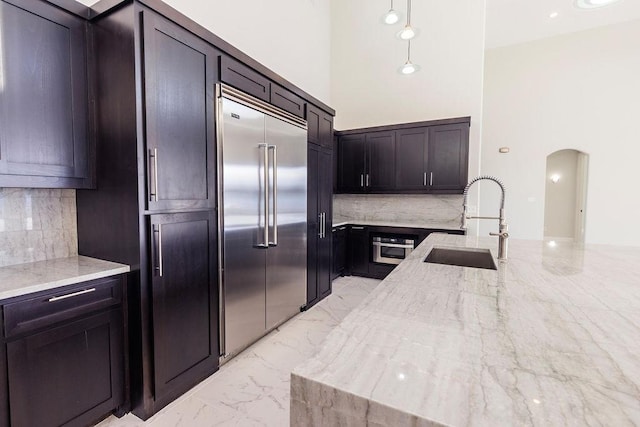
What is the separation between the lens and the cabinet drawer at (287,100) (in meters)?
2.66

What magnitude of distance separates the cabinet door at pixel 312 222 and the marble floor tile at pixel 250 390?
479 mm

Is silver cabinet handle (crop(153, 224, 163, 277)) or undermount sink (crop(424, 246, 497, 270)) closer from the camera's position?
silver cabinet handle (crop(153, 224, 163, 277))

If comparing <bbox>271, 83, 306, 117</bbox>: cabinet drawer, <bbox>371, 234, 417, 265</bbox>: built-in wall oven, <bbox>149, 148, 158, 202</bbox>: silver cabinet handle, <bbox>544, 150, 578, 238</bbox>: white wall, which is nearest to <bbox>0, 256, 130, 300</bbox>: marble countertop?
<bbox>149, 148, 158, 202</bbox>: silver cabinet handle

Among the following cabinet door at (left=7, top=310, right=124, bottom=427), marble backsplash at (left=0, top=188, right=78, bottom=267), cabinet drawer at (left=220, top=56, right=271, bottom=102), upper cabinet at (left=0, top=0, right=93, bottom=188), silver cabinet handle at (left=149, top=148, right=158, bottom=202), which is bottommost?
cabinet door at (left=7, top=310, right=124, bottom=427)

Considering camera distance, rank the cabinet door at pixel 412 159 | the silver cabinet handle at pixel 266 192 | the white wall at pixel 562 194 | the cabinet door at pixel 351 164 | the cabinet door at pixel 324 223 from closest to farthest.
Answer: the silver cabinet handle at pixel 266 192 → the cabinet door at pixel 324 223 → the cabinet door at pixel 412 159 → the cabinet door at pixel 351 164 → the white wall at pixel 562 194

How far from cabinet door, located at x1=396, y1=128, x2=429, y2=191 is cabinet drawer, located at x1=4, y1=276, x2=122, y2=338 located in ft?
12.6

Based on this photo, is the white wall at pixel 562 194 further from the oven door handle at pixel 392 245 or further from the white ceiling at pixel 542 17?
the oven door handle at pixel 392 245

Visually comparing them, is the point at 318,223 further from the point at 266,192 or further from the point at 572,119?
the point at 572,119

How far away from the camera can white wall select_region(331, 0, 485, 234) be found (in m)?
4.45

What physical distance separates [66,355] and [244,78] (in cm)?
207

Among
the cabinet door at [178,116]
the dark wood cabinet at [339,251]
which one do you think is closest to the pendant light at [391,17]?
the cabinet door at [178,116]

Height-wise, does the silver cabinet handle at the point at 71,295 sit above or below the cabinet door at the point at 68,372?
above

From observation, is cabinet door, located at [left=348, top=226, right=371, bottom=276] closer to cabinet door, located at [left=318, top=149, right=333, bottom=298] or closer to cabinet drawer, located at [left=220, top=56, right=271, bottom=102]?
cabinet door, located at [left=318, top=149, right=333, bottom=298]

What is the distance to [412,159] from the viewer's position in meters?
4.46
